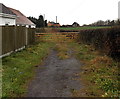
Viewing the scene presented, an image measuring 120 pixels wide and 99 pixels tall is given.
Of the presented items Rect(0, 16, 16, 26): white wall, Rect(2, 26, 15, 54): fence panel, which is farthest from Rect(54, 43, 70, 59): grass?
Rect(0, 16, 16, 26): white wall

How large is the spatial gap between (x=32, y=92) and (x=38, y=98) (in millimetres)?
543

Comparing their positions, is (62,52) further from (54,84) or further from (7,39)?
(54,84)

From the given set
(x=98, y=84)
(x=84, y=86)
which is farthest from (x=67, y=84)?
(x=98, y=84)

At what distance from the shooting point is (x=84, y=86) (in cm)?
586

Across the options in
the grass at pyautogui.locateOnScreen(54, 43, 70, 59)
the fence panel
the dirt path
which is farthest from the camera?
the grass at pyautogui.locateOnScreen(54, 43, 70, 59)

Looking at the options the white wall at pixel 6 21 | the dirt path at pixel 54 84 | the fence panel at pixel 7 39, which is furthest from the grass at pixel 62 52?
the white wall at pixel 6 21

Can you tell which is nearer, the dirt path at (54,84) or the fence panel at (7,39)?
the dirt path at (54,84)

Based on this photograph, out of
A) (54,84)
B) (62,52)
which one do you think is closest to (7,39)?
(62,52)

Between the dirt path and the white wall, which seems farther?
the white wall

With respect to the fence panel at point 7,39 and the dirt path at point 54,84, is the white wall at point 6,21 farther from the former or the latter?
the dirt path at point 54,84

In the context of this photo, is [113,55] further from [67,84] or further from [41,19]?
[41,19]

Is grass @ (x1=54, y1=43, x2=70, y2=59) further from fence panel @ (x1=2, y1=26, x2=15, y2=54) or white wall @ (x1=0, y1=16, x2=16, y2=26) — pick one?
white wall @ (x1=0, y1=16, x2=16, y2=26)

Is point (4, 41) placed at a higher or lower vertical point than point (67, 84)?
higher

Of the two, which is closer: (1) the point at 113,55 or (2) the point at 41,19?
(1) the point at 113,55
